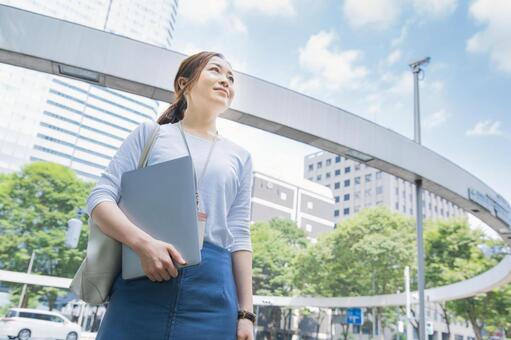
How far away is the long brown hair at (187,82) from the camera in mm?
1266

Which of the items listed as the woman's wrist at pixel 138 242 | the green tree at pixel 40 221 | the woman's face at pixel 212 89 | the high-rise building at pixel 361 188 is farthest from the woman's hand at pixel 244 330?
the high-rise building at pixel 361 188

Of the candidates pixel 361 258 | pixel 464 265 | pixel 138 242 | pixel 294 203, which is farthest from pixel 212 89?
pixel 294 203

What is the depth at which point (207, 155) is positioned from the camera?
1.14 meters

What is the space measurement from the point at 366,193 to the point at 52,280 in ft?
128

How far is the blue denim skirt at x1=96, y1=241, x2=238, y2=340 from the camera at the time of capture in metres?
0.88

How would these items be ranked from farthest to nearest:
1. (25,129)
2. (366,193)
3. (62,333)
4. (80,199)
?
1. (25,129)
2. (366,193)
3. (80,199)
4. (62,333)

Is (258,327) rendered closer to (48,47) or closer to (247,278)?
(48,47)

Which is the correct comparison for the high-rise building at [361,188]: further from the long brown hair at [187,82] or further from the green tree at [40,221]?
the long brown hair at [187,82]

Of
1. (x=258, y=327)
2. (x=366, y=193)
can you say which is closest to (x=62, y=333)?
(x=258, y=327)

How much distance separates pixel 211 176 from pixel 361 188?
51.5 meters

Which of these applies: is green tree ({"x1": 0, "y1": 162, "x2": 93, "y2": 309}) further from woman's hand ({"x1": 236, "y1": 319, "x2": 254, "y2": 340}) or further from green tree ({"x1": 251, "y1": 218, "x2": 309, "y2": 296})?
woman's hand ({"x1": 236, "y1": 319, "x2": 254, "y2": 340})

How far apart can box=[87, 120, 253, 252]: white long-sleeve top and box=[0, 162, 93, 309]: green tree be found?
1901 cm

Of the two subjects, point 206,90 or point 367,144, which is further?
point 367,144

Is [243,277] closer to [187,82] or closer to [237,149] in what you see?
[237,149]
